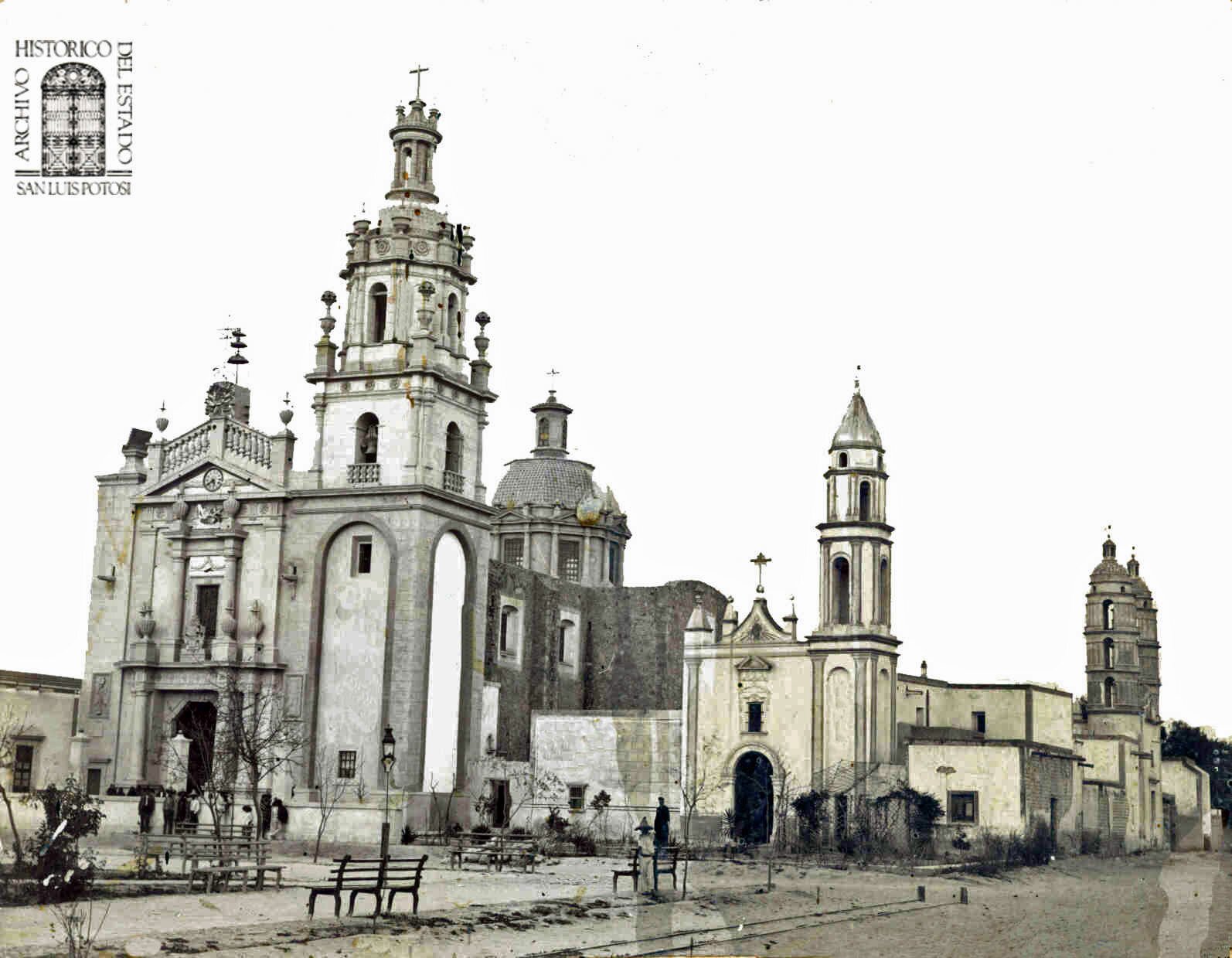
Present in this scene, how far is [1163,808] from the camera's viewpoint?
74.3 m

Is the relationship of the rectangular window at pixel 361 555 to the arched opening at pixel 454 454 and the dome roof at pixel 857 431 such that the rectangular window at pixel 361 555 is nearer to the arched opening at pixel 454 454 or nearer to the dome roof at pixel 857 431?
the arched opening at pixel 454 454

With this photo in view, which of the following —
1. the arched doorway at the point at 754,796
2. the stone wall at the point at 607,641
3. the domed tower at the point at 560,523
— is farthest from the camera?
the domed tower at the point at 560,523

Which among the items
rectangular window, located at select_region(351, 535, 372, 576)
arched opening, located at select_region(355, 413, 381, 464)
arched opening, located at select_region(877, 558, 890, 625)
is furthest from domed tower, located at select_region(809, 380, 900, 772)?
arched opening, located at select_region(355, 413, 381, 464)

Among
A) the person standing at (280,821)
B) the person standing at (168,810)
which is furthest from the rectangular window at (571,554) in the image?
the person standing at (168,810)

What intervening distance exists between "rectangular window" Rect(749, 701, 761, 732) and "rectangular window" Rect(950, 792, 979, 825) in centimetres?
585

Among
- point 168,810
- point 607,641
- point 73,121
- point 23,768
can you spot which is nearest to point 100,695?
point 23,768

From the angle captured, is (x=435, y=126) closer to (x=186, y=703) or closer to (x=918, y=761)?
(x=186, y=703)

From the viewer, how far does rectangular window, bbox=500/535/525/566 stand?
230 ft

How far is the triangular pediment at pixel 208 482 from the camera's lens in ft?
176

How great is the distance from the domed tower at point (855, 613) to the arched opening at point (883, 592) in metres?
0.02

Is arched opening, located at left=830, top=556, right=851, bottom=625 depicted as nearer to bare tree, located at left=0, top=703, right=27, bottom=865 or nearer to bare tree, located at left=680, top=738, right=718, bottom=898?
bare tree, located at left=680, top=738, right=718, bottom=898

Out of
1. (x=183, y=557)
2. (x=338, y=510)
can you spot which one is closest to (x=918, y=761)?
(x=338, y=510)

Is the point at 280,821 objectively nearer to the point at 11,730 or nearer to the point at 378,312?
the point at 11,730

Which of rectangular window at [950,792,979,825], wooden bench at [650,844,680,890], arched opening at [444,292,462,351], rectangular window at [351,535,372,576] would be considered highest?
arched opening at [444,292,462,351]
